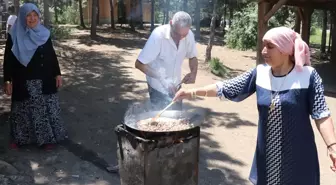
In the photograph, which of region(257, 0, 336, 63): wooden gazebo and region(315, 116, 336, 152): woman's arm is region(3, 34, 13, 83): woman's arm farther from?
region(257, 0, 336, 63): wooden gazebo

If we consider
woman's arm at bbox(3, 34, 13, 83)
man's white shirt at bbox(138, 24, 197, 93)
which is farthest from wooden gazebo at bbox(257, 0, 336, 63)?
woman's arm at bbox(3, 34, 13, 83)

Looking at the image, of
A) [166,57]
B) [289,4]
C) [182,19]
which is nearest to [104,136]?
[166,57]

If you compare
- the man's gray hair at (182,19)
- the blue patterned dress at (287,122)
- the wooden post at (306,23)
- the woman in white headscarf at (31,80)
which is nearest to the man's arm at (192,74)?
the man's gray hair at (182,19)

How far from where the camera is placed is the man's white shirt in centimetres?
364

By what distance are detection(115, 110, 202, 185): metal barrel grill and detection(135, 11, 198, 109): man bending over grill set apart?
2.27 ft

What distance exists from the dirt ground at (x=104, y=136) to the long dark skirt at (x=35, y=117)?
0.55ft

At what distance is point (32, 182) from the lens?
3920mm

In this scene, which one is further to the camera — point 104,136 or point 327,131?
point 104,136

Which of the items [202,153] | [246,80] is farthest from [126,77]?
[246,80]

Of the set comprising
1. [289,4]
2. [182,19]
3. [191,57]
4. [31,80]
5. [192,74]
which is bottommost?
[31,80]

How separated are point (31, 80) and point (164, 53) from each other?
1.66 m

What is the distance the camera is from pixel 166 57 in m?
3.72

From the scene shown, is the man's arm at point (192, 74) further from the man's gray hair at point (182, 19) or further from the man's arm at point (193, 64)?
the man's gray hair at point (182, 19)

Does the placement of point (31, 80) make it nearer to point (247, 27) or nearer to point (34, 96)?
point (34, 96)
